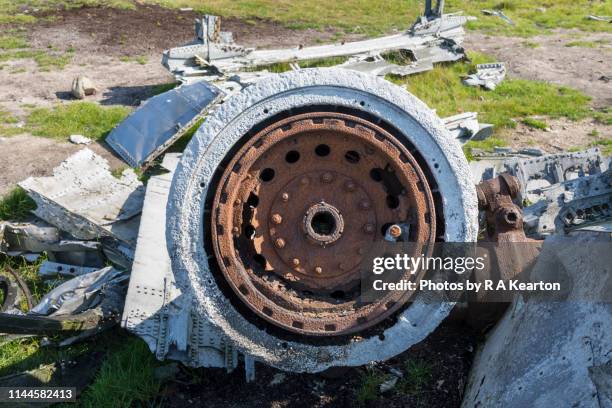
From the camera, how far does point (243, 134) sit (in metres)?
2.99

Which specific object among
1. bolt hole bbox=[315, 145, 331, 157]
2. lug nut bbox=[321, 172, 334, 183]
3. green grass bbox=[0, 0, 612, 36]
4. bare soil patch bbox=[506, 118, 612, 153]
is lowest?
lug nut bbox=[321, 172, 334, 183]

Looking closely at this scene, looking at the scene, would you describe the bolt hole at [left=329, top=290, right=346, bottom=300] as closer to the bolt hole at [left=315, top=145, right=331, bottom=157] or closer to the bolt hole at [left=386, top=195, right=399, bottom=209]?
the bolt hole at [left=386, top=195, right=399, bottom=209]

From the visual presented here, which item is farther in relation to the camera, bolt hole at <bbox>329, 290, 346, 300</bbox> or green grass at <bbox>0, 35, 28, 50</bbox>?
green grass at <bbox>0, 35, 28, 50</bbox>

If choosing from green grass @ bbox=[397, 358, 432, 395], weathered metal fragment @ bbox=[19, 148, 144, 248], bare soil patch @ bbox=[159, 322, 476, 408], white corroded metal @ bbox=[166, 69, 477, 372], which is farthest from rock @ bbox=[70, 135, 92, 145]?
green grass @ bbox=[397, 358, 432, 395]

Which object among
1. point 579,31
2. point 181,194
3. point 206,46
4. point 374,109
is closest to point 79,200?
point 181,194

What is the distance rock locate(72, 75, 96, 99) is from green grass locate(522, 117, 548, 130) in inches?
274

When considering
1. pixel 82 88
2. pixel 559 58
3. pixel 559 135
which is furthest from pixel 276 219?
pixel 559 58

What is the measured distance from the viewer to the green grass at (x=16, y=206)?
221 inches

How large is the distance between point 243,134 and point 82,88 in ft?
24.3

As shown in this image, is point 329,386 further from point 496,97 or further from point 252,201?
point 496,97

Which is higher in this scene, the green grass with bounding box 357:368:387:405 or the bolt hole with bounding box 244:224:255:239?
the bolt hole with bounding box 244:224:255:239

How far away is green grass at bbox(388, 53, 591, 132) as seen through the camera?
855cm

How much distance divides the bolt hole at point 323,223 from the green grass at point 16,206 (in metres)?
3.69

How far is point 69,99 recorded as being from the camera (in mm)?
9375
